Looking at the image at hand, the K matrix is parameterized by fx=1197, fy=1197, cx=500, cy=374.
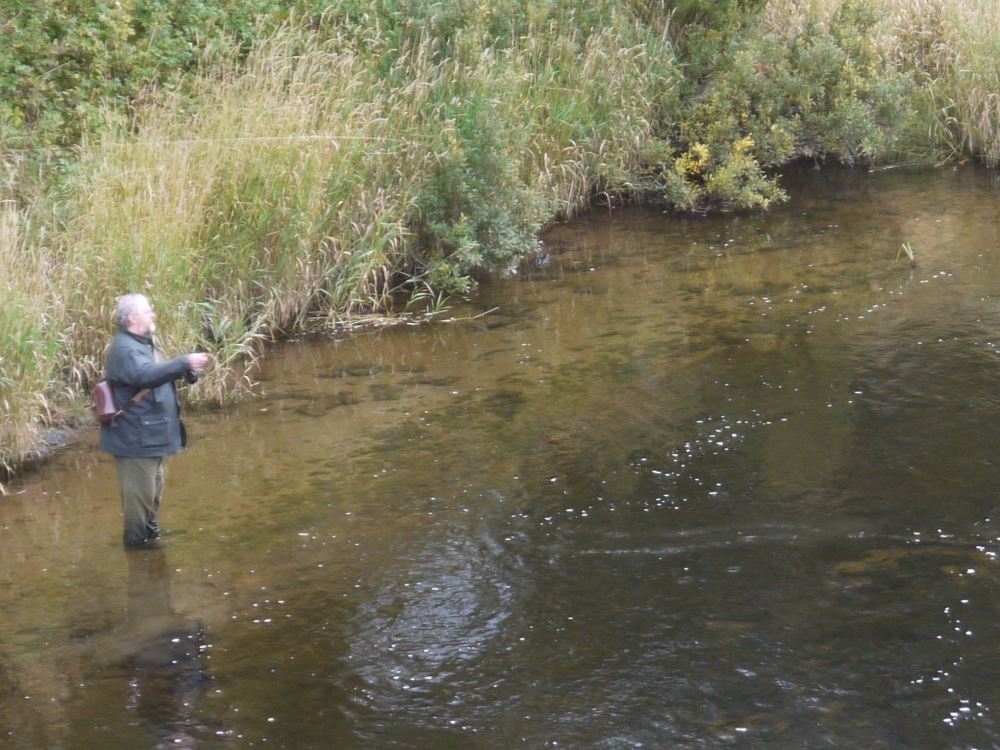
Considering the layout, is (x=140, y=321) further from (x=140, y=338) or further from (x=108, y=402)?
(x=108, y=402)

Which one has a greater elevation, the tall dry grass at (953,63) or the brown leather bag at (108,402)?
the tall dry grass at (953,63)

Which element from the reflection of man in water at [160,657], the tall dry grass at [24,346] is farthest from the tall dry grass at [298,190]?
the reflection of man in water at [160,657]

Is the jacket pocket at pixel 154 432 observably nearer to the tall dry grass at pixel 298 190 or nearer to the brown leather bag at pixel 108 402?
the brown leather bag at pixel 108 402

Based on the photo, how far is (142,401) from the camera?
23.7ft

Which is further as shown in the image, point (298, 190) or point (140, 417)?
point (298, 190)

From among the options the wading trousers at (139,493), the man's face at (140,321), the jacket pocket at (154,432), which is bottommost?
the wading trousers at (139,493)

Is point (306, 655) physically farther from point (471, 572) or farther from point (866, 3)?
point (866, 3)

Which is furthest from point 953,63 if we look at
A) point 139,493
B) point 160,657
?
point 160,657

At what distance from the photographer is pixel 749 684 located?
5.67m

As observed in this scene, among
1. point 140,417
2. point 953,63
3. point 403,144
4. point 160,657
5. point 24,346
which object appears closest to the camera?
point 160,657

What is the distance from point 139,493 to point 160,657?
4.53 feet

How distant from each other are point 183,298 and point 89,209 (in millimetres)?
1054

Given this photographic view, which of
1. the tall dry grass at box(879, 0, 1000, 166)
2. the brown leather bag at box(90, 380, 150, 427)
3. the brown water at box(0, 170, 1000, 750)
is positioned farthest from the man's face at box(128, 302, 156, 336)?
the tall dry grass at box(879, 0, 1000, 166)

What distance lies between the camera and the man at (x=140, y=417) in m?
7.07
